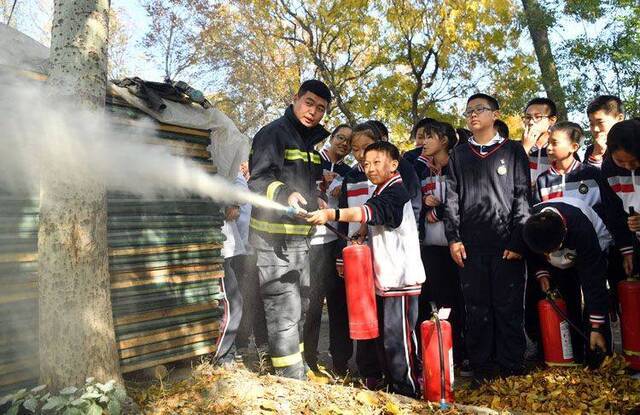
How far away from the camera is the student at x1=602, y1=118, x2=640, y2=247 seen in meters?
4.46

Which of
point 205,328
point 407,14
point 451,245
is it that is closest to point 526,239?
point 451,245

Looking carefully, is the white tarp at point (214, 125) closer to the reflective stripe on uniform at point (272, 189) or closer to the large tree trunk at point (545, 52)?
the reflective stripe on uniform at point (272, 189)

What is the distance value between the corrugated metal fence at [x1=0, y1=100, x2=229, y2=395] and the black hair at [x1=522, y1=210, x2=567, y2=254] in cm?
292

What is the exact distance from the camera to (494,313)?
4957 mm

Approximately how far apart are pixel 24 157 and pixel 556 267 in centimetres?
470

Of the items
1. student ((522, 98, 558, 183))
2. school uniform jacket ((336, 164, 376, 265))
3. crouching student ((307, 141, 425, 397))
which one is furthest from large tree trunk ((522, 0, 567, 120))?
crouching student ((307, 141, 425, 397))

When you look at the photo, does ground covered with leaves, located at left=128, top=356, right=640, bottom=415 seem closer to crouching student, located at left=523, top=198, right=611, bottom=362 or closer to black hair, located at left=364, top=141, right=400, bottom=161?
crouching student, located at left=523, top=198, right=611, bottom=362

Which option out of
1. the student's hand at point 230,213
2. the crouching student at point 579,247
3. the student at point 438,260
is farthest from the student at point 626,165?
the student's hand at point 230,213

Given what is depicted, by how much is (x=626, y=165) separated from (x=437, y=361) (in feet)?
7.62

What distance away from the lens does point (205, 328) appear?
17.2 ft

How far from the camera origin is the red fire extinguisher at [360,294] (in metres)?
4.32

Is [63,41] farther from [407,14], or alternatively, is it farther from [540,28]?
[407,14]

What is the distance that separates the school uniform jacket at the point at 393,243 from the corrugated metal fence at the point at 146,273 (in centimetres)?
174

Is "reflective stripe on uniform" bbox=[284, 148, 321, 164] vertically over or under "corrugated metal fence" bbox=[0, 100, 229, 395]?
→ over
